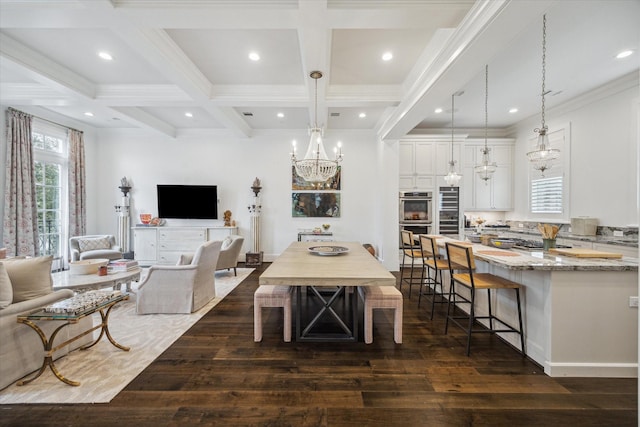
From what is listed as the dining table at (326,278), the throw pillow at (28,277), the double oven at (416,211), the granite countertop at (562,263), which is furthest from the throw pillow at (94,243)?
the granite countertop at (562,263)

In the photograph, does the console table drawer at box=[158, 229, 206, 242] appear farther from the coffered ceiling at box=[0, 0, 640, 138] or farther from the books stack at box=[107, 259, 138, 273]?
the coffered ceiling at box=[0, 0, 640, 138]

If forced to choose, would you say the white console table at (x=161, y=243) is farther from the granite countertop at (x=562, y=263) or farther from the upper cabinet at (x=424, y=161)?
the granite countertop at (x=562, y=263)

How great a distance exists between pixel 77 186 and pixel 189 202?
2.21 metres

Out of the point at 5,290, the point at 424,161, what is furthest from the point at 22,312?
the point at 424,161

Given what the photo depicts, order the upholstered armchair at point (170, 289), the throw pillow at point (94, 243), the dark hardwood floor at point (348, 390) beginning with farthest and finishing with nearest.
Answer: the throw pillow at point (94, 243)
the upholstered armchair at point (170, 289)
the dark hardwood floor at point (348, 390)

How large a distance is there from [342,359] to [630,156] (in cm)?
496

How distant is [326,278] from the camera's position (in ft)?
6.86

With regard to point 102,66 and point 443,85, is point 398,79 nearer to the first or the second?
point 443,85

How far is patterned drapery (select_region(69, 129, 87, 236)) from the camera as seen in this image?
17.8 feet

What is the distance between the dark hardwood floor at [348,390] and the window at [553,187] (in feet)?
12.4

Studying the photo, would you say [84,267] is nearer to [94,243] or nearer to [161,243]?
[94,243]

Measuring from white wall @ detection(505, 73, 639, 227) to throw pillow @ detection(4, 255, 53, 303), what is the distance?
6763 mm

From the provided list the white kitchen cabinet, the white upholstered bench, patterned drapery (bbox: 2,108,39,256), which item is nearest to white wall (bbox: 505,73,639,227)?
the white kitchen cabinet

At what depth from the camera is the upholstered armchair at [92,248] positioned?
15.3ft
